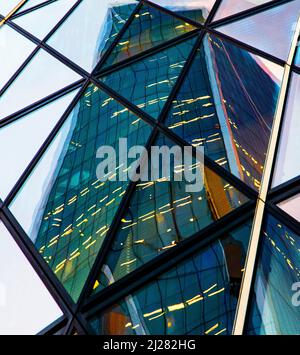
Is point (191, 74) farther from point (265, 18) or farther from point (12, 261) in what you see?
point (12, 261)

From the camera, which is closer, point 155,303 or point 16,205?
point 155,303

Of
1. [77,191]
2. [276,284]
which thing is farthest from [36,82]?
[276,284]

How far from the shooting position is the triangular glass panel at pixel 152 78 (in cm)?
897

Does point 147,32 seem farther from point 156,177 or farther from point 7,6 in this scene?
point 7,6

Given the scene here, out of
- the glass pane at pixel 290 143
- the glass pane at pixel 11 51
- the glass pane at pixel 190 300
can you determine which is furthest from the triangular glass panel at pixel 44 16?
the glass pane at pixel 190 300

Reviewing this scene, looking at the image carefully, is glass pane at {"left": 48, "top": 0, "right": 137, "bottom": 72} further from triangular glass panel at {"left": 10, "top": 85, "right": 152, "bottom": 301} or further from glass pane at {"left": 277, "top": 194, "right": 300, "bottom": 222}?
glass pane at {"left": 277, "top": 194, "right": 300, "bottom": 222}

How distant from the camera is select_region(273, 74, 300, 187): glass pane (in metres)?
7.41

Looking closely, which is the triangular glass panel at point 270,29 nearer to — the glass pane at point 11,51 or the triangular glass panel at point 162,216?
the triangular glass panel at point 162,216

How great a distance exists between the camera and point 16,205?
27.3 ft

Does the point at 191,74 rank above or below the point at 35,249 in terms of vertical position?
above

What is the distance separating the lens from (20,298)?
23.2 feet

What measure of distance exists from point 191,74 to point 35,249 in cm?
404

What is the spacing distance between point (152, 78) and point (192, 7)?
2459 mm

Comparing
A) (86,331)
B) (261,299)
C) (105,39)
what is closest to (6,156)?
(105,39)
